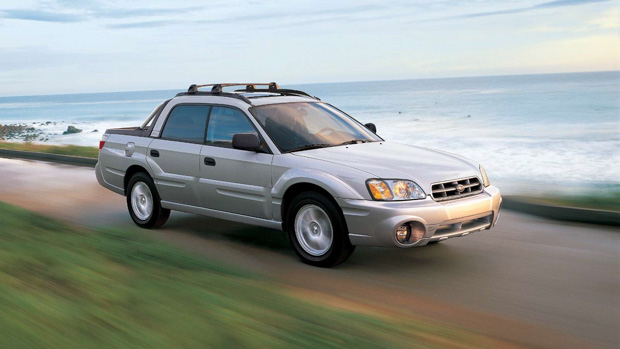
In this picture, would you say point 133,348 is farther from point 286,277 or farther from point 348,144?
point 348,144

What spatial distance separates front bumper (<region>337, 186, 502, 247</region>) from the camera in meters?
6.29

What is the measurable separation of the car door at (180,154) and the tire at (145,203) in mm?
200

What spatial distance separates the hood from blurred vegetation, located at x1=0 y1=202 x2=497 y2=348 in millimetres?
1500

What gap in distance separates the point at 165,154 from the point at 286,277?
272 cm

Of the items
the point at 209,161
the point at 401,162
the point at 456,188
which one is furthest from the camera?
the point at 209,161

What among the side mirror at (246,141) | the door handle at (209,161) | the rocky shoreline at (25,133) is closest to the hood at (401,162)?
the side mirror at (246,141)

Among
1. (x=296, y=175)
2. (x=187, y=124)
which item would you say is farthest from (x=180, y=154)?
(x=296, y=175)

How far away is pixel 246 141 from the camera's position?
7.21m

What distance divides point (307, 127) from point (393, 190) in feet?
5.61

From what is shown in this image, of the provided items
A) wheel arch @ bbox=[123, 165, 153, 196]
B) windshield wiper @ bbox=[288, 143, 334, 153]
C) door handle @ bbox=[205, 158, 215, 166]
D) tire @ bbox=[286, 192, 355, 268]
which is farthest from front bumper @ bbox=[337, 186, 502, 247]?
wheel arch @ bbox=[123, 165, 153, 196]

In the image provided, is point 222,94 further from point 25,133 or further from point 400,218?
point 25,133

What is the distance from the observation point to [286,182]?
23.0 ft

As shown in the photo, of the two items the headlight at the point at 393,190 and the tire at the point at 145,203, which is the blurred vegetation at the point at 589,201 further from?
the tire at the point at 145,203

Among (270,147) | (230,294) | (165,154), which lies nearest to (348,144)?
(270,147)
